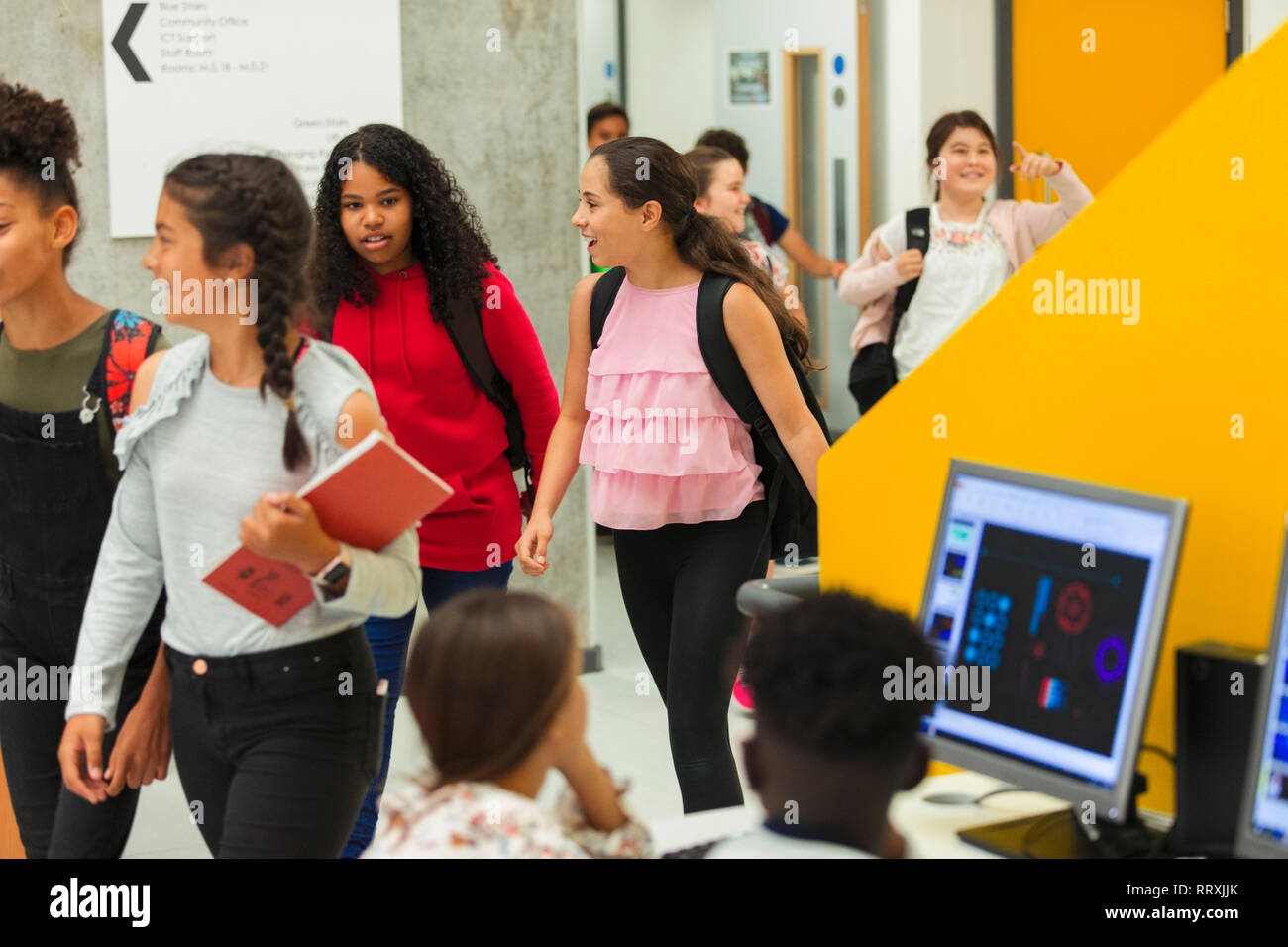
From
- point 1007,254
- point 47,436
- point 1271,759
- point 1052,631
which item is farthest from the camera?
point 1007,254

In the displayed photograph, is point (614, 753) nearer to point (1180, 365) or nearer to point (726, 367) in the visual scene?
point (726, 367)

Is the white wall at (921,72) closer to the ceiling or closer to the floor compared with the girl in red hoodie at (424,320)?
closer to the ceiling

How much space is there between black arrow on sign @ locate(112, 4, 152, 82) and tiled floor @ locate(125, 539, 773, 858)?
6.44 ft

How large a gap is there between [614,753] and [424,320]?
5.64ft

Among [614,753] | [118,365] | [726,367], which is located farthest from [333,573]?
[614,753]

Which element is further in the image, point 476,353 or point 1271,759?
point 476,353

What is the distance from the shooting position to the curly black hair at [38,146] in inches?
91.4

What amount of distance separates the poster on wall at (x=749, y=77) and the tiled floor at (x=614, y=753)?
329cm

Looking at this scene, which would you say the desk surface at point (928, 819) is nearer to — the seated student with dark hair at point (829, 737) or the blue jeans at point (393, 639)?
the seated student with dark hair at point (829, 737)

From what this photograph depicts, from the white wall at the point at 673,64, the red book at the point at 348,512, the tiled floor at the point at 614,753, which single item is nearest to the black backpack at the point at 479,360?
the tiled floor at the point at 614,753

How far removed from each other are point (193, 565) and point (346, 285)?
3.95 feet

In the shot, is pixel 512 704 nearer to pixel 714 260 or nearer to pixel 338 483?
pixel 338 483

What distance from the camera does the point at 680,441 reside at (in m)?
2.90
